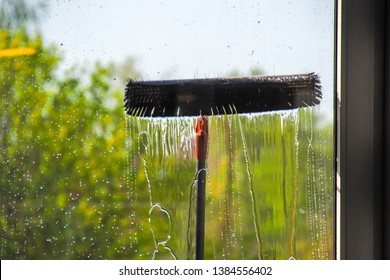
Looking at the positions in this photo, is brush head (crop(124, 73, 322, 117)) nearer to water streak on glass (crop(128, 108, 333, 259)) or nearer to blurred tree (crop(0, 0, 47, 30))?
water streak on glass (crop(128, 108, 333, 259))

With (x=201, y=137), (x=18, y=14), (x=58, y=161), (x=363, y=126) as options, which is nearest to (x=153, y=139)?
(x=201, y=137)

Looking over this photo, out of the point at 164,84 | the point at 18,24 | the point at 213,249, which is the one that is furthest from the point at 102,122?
the point at 213,249

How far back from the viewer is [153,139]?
128cm

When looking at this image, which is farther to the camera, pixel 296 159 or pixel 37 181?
pixel 296 159

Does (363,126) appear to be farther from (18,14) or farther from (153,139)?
(18,14)

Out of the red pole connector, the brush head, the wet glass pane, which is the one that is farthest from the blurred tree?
the red pole connector

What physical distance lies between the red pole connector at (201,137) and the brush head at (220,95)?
0.02 meters

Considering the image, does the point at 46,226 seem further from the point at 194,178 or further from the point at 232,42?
the point at 232,42

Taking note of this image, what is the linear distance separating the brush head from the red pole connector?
0.02m

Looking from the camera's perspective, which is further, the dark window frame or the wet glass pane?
the dark window frame

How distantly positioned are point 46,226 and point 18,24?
0.44 m

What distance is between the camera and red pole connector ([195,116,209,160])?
1.29 m
